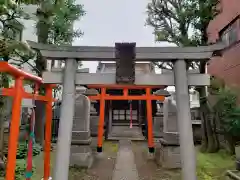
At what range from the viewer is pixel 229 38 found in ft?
41.7

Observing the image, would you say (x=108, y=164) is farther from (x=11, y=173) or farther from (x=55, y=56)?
(x=55, y=56)

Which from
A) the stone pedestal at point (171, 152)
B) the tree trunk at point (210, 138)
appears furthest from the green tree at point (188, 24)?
the stone pedestal at point (171, 152)

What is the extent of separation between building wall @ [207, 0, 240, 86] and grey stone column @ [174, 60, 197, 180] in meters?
8.06

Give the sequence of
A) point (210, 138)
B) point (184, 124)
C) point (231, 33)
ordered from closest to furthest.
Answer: point (184, 124), point (210, 138), point (231, 33)

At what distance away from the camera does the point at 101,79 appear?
14.4 feet

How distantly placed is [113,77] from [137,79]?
0.46 metres

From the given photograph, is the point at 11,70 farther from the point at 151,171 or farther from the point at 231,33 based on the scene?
the point at 231,33

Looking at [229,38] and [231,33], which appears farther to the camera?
[229,38]

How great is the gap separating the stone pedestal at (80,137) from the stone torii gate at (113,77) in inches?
167

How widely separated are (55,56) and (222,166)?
741cm

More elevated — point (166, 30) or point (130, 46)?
point (166, 30)

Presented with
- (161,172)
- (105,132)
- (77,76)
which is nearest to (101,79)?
(77,76)

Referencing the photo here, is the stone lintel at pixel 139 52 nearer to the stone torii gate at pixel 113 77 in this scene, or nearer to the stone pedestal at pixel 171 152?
the stone torii gate at pixel 113 77

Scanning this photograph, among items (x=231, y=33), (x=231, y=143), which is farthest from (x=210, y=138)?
(x=231, y=33)
